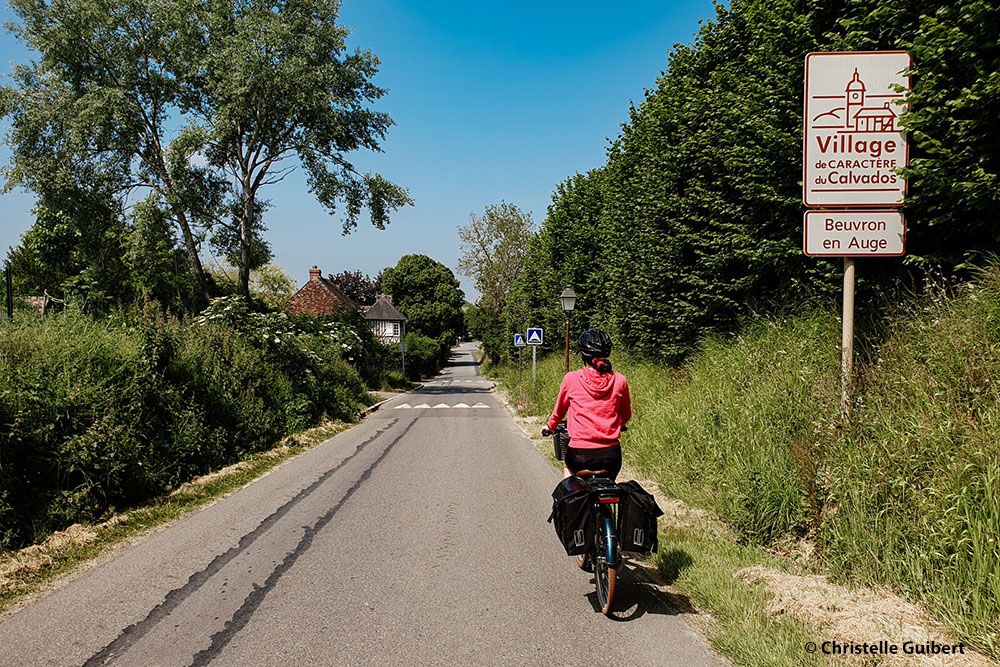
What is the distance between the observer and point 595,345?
5.02 metres

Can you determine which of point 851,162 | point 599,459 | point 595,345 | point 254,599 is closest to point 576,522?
point 599,459

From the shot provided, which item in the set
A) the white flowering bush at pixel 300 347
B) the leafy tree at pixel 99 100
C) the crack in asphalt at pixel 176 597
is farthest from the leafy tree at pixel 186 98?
the crack in asphalt at pixel 176 597

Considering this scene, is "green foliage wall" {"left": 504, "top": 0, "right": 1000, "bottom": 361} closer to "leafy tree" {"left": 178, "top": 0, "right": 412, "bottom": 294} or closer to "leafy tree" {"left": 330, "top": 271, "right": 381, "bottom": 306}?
"leafy tree" {"left": 178, "top": 0, "right": 412, "bottom": 294}

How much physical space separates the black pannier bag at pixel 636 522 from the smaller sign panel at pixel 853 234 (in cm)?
275

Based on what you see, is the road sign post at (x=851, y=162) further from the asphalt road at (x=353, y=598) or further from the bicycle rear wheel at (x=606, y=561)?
the asphalt road at (x=353, y=598)

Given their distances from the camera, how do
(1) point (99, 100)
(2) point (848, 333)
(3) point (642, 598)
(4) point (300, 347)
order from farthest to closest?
(1) point (99, 100) < (4) point (300, 347) < (2) point (848, 333) < (3) point (642, 598)

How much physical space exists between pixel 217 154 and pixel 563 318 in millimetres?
16947

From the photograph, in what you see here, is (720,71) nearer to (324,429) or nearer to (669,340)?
(669,340)

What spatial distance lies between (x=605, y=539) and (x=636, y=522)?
0.24 metres

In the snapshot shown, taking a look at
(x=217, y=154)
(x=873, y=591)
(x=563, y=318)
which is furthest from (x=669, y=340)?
(x=217, y=154)

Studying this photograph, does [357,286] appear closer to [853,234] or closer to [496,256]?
[496,256]

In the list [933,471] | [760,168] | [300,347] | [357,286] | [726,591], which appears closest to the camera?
[933,471]

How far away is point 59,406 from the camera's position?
7477 mm

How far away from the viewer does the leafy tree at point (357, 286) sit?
80.5 m
